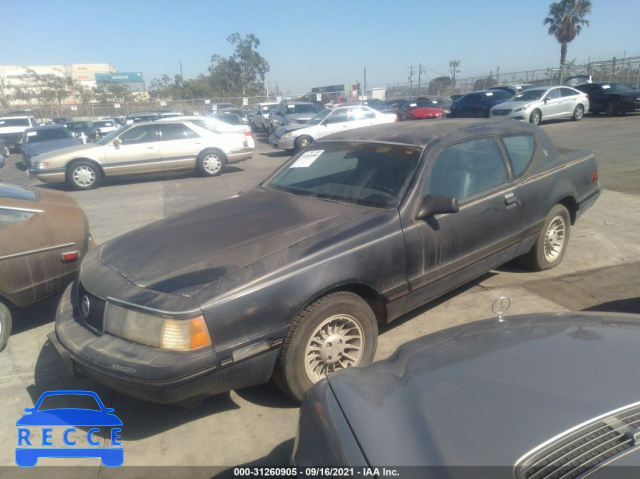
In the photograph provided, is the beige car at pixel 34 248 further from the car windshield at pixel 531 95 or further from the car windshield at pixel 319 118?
the car windshield at pixel 531 95

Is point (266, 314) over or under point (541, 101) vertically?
under

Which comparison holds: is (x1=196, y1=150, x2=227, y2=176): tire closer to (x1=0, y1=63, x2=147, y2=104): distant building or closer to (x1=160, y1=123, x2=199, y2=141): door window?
(x1=160, y1=123, x2=199, y2=141): door window

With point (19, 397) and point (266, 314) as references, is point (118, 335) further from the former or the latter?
point (19, 397)

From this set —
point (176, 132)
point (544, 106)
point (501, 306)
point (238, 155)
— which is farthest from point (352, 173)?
point (544, 106)

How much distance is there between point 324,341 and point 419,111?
74.7 ft

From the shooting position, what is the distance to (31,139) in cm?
1614

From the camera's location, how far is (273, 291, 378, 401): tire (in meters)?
2.87

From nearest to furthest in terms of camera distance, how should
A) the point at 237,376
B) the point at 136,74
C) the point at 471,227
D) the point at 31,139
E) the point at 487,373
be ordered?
the point at 487,373, the point at 237,376, the point at 471,227, the point at 31,139, the point at 136,74

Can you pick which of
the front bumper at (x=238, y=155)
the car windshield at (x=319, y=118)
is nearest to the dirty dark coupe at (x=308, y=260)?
the front bumper at (x=238, y=155)

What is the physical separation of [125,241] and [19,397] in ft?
4.28

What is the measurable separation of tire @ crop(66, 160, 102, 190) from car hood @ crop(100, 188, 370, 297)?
9.31 meters

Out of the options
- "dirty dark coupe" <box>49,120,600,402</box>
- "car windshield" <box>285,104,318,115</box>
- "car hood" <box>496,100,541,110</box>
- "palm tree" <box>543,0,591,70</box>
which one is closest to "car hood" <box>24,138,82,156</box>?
"car windshield" <box>285,104,318,115</box>

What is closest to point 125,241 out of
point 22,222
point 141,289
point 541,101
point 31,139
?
point 141,289

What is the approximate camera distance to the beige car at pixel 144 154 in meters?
11.8
